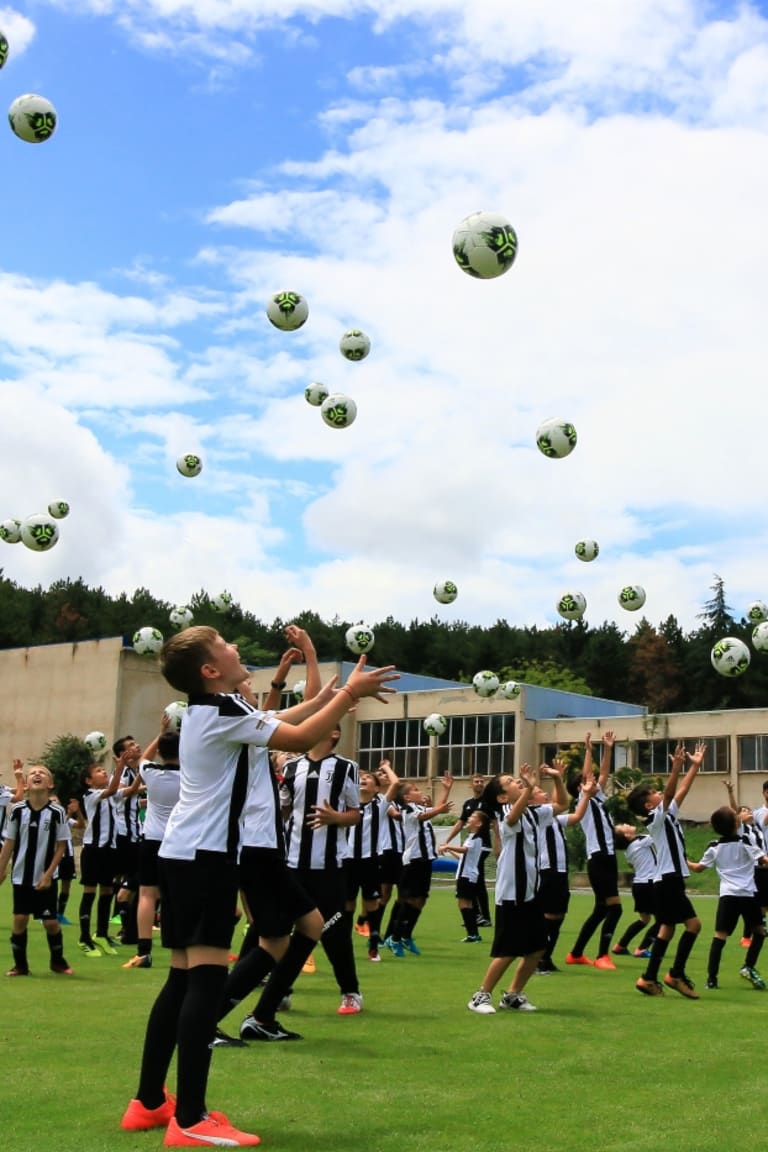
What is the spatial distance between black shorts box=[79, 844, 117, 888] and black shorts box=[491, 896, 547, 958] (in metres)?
6.87

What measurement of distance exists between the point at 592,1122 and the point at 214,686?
2.74 metres

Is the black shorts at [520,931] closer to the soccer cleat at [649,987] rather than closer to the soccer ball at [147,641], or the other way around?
the soccer cleat at [649,987]

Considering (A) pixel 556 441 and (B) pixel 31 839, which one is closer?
(B) pixel 31 839

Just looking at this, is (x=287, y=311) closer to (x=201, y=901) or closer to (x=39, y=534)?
(x=39, y=534)

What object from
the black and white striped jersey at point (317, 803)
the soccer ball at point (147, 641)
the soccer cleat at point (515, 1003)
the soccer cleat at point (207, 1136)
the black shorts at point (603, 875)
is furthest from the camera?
the soccer ball at point (147, 641)

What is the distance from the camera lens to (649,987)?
36.4 ft

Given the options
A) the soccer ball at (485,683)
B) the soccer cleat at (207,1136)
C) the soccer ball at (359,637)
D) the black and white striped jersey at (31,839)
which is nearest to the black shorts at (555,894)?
the black and white striped jersey at (31,839)

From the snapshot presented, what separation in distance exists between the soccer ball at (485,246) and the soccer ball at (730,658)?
7.03 meters

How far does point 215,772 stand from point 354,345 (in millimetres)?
13653

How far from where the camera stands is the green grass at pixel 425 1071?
215 inches

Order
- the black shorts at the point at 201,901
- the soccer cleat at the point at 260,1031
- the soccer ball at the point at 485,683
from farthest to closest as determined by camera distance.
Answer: the soccer ball at the point at 485,683 < the soccer cleat at the point at 260,1031 < the black shorts at the point at 201,901

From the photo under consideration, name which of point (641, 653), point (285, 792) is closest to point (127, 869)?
point (285, 792)

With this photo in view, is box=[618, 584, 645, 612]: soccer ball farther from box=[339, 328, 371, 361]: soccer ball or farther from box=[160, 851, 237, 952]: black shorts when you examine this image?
box=[160, 851, 237, 952]: black shorts

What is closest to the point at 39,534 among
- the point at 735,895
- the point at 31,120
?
the point at 31,120
